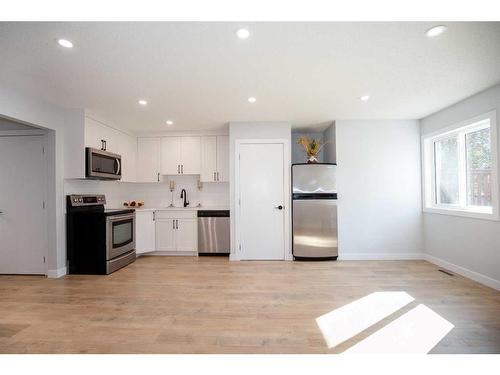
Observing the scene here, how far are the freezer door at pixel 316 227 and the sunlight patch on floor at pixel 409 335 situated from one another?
1850 mm

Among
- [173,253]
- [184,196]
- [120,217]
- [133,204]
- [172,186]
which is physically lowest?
Answer: [173,253]

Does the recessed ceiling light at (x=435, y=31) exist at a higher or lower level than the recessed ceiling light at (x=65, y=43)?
lower

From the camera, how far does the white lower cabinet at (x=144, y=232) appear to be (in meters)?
4.41

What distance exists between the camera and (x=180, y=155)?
4.97m

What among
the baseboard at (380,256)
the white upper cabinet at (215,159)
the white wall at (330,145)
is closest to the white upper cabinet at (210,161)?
the white upper cabinet at (215,159)

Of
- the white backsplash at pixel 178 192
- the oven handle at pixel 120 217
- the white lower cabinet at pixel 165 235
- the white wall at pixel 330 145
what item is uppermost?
the white wall at pixel 330 145

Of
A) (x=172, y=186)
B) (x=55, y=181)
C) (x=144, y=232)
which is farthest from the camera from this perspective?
(x=172, y=186)

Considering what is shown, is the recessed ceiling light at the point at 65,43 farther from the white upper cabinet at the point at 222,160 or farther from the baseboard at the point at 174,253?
the baseboard at the point at 174,253

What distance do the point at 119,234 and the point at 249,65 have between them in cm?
311

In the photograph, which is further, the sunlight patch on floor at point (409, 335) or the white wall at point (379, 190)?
the white wall at point (379, 190)

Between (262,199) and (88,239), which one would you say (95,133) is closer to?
(88,239)

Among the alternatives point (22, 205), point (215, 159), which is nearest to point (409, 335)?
point (215, 159)

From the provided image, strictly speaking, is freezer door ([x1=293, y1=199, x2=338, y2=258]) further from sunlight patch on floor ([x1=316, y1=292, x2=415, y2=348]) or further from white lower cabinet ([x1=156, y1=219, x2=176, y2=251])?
white lower cabinet ([x1=156, y1=219, x2=176, y2=251])

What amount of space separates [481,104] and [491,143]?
51 centimetres
